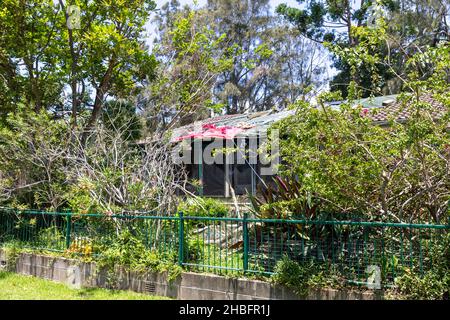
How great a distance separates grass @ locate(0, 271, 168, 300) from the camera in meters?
6.74

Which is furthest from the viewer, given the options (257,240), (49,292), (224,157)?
(224,157)

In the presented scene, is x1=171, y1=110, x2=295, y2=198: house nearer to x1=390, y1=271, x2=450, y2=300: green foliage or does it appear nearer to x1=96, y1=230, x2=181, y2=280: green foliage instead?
x1=96, y1=230, x2=181, y2=280: green foliage

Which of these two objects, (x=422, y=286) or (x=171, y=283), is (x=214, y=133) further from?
(x=422, y=286)

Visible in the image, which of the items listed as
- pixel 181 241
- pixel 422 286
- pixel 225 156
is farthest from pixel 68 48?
pixel 422 286

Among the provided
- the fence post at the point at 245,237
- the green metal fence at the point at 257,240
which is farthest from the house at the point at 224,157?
the fence post at the point at 245,237

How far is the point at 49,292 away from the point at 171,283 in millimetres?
1976

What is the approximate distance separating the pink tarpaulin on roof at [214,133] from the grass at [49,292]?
20.3ft

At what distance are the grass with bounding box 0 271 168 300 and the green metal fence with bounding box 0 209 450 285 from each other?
0.68 metres

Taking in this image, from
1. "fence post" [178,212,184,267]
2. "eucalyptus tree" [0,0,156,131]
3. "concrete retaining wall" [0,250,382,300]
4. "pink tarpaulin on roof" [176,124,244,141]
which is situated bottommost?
"concrete retaining wall" [0,250,382,300]

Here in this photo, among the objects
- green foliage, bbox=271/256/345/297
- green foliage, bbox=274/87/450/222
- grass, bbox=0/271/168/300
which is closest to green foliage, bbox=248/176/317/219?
green foliage, bbox=274/87/450/222

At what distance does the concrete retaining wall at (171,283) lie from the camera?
19.1 ft

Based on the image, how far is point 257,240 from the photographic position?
6512 millimetres

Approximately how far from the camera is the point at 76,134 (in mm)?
9000
